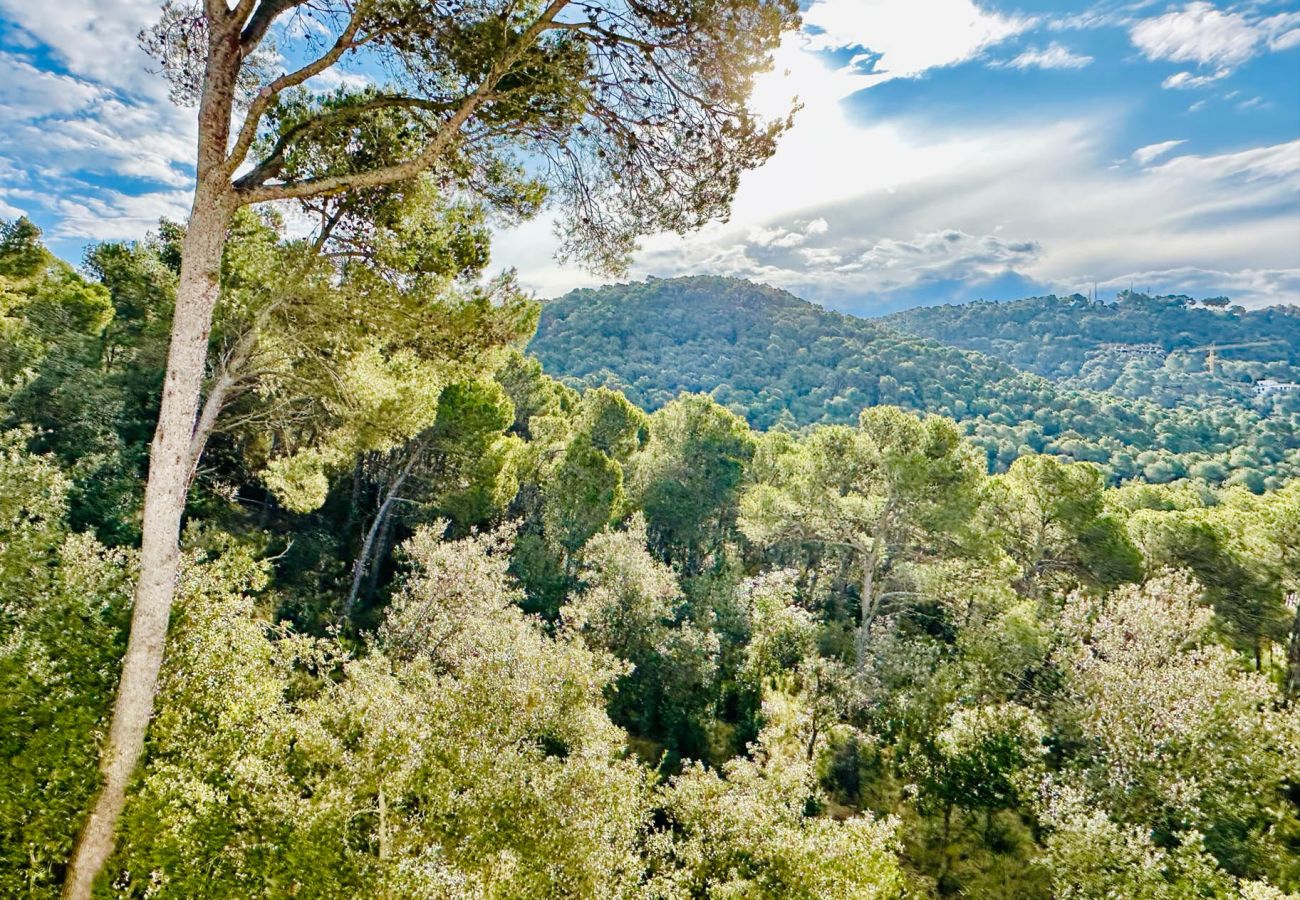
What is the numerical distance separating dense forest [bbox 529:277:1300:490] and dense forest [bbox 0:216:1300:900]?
68.8m

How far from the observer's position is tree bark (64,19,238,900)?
18.8 ft

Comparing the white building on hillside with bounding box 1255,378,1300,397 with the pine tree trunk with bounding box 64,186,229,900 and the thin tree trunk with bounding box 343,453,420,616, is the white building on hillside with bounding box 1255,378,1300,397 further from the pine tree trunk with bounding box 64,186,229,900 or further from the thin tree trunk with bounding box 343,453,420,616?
the pine tree trunk with bounding box 64,186,229,900

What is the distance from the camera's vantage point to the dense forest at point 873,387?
9881cm

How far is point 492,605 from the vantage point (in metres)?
15.0

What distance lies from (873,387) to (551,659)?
142973mm

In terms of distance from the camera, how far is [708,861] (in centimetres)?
1009

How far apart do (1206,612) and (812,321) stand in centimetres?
17719

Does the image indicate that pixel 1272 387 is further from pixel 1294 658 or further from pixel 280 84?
pixel 280 84

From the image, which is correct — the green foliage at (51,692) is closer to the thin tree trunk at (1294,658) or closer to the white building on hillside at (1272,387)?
the thin tree trunk at (1294,658)

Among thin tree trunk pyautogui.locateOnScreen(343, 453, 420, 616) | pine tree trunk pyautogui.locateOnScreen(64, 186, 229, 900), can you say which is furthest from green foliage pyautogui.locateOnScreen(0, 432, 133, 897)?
thin tree trunk pyautogui.locateOnScreen(343, 453, 420, 616)

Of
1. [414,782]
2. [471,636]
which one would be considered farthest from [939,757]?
[414,782]

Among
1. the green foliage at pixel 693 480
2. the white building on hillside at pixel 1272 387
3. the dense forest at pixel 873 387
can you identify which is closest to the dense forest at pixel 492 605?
the green foliage at pixel 693 480

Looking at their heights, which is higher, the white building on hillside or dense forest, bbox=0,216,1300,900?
dense forest, bbox=0,216,1300,900

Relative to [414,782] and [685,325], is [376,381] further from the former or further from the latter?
[685,325]
